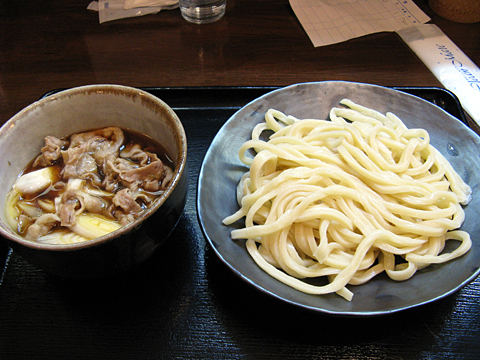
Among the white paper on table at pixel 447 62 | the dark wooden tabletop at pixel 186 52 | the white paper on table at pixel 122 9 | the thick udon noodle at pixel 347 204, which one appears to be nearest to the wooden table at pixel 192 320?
the thick udon noodle at pixel 347 204

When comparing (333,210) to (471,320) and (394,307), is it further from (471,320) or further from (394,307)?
(471,320)

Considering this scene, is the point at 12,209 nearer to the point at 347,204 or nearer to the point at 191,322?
the point at 191,322

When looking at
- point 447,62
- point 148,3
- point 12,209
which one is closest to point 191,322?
point 12,209

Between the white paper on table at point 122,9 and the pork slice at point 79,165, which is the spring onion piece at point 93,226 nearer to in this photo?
the pork slice at point 79,165

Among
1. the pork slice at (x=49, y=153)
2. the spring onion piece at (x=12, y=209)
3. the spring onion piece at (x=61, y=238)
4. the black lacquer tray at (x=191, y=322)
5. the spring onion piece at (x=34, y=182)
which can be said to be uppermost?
the pork slice at (x=49, y=153)

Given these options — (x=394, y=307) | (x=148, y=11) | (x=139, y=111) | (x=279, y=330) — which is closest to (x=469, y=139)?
(x=394, y=307)

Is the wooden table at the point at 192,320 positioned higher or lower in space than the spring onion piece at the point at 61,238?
lower

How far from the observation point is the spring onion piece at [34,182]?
1.13 m

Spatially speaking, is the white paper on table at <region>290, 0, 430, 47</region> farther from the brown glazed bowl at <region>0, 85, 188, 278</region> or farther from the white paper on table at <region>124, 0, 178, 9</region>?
the brown glazed bowl at <region>0, 85, 188, 278</region>

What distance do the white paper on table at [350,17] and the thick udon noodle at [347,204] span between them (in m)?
1.25

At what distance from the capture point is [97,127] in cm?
131

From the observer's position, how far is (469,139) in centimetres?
146

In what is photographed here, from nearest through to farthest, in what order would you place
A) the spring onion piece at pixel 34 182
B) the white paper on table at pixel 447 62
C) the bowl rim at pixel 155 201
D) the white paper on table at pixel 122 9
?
the bowl rim at pixel 155 201 → the spring onion piece at pixel 34 182 → the white paper on table at pixel 447 62 → the white paper on table at pixel 122 9

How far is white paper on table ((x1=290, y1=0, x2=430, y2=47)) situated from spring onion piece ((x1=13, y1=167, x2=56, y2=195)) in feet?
6.26
